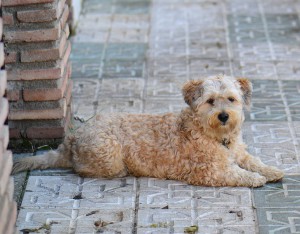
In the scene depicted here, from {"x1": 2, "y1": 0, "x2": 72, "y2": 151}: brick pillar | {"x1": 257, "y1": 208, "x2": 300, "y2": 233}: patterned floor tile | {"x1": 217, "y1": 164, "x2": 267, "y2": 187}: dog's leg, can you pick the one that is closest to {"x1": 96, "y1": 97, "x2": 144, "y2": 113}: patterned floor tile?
{"x1": 2, "y1": 0, "x2": 72, "y2": 151}: brick pillar

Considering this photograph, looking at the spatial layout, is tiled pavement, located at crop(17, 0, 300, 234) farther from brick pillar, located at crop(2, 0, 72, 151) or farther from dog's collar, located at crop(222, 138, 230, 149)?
brick pillar, located at crop(2, 0, 72, 151)

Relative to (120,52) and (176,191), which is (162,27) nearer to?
(120,52)

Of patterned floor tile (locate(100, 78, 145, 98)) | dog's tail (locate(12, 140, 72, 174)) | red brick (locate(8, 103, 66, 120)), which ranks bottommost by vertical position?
patterned floor tile (locate(100, 78, 145, 98))

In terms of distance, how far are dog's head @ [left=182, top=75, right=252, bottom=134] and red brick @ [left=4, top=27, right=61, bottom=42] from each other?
1.29 meters

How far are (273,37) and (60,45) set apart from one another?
3.77m

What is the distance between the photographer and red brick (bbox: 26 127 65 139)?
24.2ft

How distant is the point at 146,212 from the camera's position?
246 inches

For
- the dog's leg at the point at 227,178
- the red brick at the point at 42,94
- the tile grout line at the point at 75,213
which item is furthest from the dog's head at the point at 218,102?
the red brick at the point at 42,94

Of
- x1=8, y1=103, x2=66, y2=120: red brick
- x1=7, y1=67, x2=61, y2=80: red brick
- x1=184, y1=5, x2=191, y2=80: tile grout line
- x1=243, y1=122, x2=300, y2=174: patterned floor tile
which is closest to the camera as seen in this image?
x1=243, y1=122, x2=300, y2=174: patterned floor tile

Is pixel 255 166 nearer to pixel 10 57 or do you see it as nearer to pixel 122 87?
pixel 10 57

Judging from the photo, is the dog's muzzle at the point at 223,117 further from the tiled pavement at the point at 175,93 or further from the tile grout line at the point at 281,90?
the tile grout line at the point at 281,90

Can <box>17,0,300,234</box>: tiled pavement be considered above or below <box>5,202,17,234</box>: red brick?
below

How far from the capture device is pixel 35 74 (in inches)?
283

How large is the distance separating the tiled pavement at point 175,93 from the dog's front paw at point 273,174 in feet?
0.22
